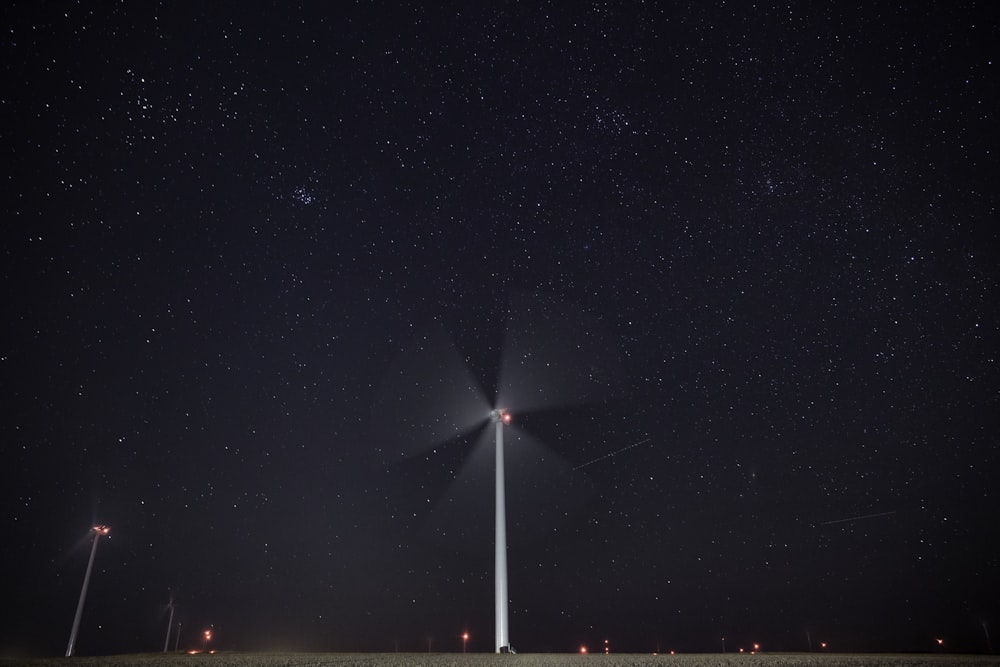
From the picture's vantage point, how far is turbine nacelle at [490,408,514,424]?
24.9 metres

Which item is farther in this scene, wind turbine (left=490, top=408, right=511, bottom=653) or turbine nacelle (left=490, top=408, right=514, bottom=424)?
turbine nacelle (left=490, top=408, right=514, bottom=424)

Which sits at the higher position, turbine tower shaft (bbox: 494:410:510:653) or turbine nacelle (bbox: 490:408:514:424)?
turbine nacelle (bbox: 490:408:514:424)

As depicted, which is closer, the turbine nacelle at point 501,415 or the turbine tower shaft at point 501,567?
the turbine tower shaft at point 501,567

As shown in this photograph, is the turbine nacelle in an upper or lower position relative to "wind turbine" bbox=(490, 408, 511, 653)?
upper

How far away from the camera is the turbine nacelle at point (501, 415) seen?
24.9 m

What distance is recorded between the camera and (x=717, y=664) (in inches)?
357

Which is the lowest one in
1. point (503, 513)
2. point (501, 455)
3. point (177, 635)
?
point (177, 635)

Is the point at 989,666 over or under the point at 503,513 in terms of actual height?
under

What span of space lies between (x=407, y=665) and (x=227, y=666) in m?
2.58

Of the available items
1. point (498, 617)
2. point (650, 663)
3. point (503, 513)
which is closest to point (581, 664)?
point (650, 663)

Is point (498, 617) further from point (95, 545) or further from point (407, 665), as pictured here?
point (95, 545)

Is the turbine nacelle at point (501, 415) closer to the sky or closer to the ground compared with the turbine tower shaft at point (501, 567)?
closer to the sky

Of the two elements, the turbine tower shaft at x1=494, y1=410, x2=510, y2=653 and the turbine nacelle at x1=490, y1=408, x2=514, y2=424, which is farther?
the turbine nacelle at x1=490, y1=408, x2=514, y2=424

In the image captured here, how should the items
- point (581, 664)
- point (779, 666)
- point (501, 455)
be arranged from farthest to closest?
point (501, 455) → point (581, 664) → point (779, 666)
